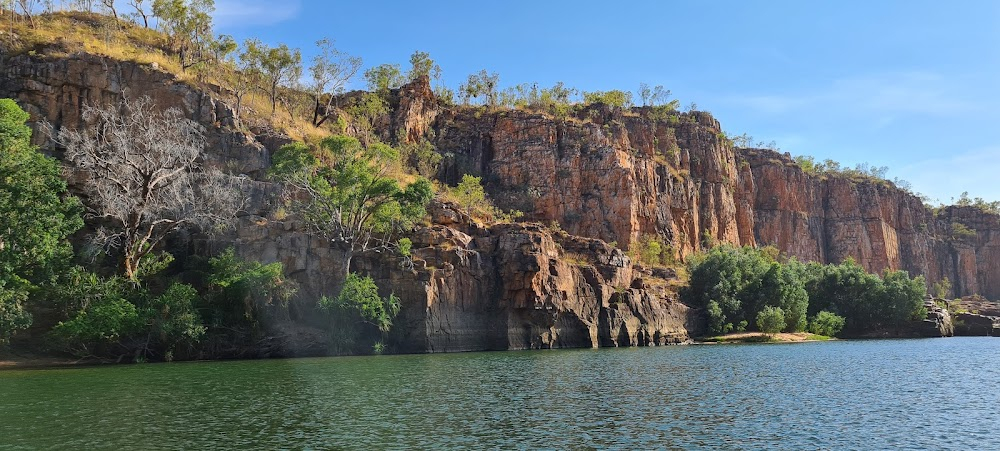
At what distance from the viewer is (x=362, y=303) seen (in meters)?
53.1

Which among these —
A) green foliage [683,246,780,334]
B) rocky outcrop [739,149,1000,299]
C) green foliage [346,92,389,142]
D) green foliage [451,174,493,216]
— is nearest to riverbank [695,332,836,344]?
green foliage [683,246,780,334]

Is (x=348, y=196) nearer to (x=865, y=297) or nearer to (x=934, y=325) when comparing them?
(x=865, y=297)

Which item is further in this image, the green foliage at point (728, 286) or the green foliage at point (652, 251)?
the green foliage at point (652, 251)

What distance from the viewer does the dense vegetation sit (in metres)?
77.2

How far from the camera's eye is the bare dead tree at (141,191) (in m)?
46.9

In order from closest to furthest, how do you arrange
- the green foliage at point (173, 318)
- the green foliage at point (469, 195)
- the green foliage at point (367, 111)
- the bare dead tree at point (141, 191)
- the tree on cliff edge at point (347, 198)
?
the green foliage at point (173, 318), the bare dead tree at point (141, 191), the tree on cliff edge at point (347, 198), the green foliage at point (469, 195), the green foliage at point (367, 111)

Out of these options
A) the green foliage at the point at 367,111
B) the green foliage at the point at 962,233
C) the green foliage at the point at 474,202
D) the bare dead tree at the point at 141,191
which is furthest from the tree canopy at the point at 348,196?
the green foliage at the point at 962,233

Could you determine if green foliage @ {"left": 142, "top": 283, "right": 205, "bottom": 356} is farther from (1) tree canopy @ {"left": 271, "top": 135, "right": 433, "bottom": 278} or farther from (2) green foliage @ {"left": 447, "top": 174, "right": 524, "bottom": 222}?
(2) green foliage @ {"left": 447, "top": 174, "right": 524, "bottom": 222}

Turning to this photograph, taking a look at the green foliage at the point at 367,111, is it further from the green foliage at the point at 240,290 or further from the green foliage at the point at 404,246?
the green foliage at the point at 240,290

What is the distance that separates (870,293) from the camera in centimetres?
8406

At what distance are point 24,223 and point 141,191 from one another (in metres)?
8.07

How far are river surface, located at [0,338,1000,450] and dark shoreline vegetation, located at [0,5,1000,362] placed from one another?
7193mm

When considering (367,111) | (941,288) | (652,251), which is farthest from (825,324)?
(941,288)

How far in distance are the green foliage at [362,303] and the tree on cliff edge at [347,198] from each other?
2.55 meters
